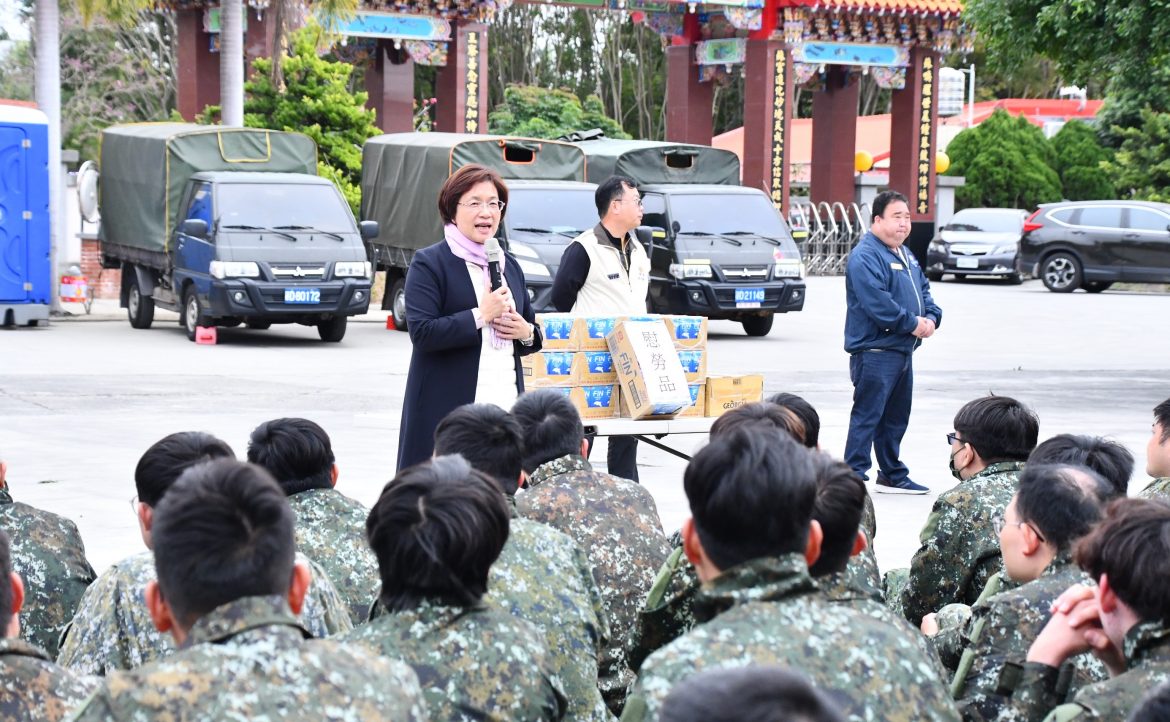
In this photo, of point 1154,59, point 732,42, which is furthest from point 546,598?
→ point 732,42

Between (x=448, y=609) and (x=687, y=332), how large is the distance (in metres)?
4.92

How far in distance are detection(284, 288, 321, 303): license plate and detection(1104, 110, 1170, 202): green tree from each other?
74.1 feet

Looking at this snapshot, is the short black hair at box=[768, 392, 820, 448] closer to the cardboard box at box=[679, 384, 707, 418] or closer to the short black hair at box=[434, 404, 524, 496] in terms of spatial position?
the short black hair at box=[434, 404, 524, 496]

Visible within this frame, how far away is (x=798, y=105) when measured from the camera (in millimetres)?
53438

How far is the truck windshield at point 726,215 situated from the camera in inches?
A: 770

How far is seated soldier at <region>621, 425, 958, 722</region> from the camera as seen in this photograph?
8.77 ft

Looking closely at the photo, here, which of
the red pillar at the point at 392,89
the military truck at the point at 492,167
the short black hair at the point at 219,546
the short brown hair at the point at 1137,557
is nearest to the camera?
the short black hair at the point at 219,546

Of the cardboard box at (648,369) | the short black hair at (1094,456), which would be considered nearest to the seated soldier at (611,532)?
the short black hair at (1094,456)

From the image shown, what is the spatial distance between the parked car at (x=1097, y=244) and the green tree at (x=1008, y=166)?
9.77m

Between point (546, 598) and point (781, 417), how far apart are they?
170 centimetres

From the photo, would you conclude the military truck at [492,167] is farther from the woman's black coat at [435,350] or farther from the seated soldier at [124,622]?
the seated soldier at [124,622]

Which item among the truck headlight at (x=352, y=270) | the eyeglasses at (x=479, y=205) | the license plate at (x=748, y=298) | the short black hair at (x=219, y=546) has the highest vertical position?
the eyeglasses at (x=479, y=205)

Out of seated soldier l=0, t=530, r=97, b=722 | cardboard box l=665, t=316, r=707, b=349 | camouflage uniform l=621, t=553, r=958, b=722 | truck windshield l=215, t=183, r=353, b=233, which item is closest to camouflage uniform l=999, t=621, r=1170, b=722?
camouflage uniform l=621, t=553, r=958, b=722

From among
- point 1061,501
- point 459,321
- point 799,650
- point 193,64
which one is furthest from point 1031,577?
point 193,64
